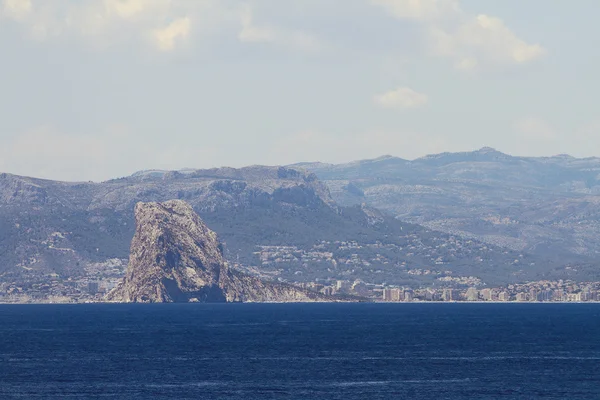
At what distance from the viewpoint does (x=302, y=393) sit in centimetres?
17438

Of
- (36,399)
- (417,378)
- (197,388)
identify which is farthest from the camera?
(417,378)

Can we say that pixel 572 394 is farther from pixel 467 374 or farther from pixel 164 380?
pixel 164 380

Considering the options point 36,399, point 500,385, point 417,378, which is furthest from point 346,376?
point 36,399

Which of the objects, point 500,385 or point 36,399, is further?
point 500,385

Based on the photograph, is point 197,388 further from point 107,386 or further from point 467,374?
point 467,374

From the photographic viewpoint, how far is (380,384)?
185 metres

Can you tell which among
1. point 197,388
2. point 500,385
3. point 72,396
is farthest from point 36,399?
point 500,385

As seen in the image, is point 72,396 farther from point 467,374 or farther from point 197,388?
point 467,374

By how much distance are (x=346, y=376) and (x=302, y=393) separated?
872 inches

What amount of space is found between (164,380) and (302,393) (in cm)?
2595

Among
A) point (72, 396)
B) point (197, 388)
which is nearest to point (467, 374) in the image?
point (197, 388)

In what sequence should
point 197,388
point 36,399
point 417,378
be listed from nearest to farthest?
point 36,399, point 197,388, point 417,378

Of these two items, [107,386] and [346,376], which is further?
[346,376]

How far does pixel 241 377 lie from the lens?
195 metres
